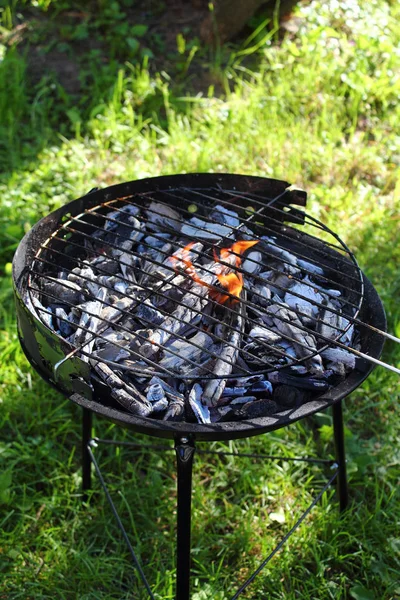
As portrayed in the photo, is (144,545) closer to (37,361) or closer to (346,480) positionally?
(346,480)

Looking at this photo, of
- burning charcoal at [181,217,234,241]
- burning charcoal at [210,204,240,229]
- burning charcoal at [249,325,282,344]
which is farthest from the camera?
burning charcoal at [210,204,240,229]

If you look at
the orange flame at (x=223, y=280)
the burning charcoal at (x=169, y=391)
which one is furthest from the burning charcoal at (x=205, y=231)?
the burning charcoal at (x=169, y=391)

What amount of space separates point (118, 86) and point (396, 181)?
6.22ft

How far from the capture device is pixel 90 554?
2.35m

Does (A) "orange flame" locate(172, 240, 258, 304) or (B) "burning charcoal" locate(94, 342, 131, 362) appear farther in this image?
(A) "orange flame" locate(172, 240, 258, 304)

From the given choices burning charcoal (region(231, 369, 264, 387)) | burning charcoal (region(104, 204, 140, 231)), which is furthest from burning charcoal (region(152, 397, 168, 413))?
burning charcoal (region(104, 204, 140, 231))

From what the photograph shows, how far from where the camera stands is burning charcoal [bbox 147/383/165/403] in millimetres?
1688

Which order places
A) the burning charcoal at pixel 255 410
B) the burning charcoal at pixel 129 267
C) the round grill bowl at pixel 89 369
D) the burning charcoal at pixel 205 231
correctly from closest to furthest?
the round grill bowl at pixel 89 369 < the burning charcoal at pixel 255 410 < the burning charcoal at pixel 129 267 < the burning charcoal at pixel 205 231

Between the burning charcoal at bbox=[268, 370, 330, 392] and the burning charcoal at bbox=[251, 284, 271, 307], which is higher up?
the burning charcoal at bbox=[251, 284, 271, 307]

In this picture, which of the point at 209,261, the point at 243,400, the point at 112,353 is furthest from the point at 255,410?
the point at 209,261

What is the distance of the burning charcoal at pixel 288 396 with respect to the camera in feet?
5.62

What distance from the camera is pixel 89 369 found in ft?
5.14

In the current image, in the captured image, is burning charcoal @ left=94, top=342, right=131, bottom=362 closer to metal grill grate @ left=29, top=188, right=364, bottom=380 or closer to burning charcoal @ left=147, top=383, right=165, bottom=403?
metal grill grate @ left=29, top=188, right=364, bottom=380

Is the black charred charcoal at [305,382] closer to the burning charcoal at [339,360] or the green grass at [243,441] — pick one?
the burning charcoal at [339,360]
